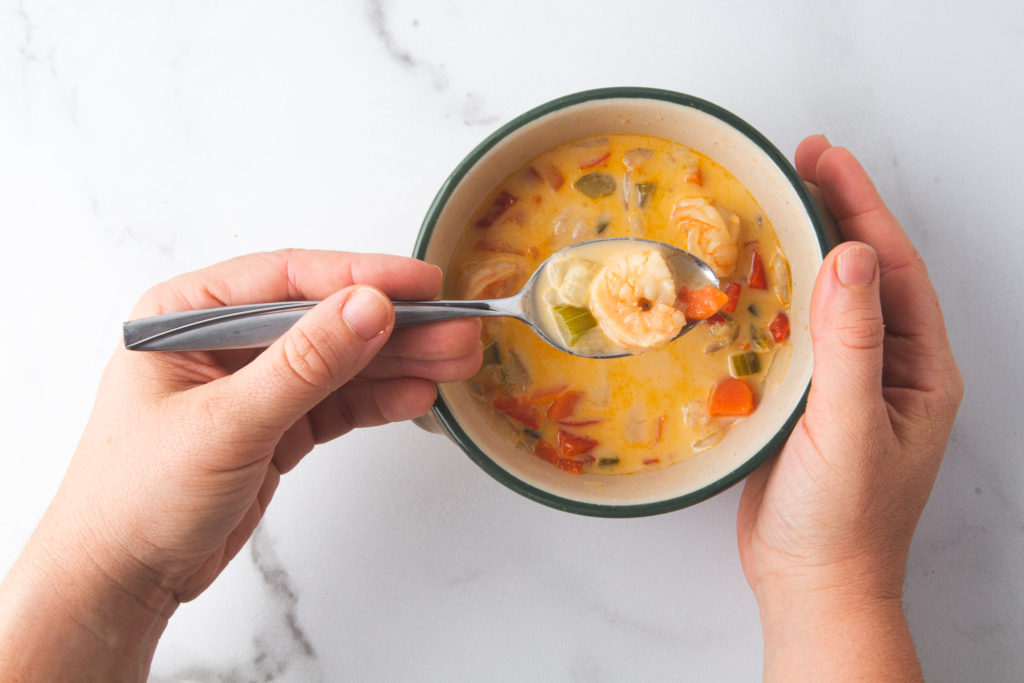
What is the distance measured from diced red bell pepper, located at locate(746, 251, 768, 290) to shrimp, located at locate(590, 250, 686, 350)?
0.35m

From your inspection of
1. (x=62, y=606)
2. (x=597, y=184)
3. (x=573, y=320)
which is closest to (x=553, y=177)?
(x=597, y=184)

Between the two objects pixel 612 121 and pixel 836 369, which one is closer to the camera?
pixel 836 369

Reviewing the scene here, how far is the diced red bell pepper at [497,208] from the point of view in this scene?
2.33m

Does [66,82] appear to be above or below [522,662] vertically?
above

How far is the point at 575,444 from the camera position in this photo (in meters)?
2.35

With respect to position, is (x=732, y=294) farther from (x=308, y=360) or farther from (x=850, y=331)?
(x=308, y=360)

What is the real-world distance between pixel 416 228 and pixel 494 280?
0.40 metres

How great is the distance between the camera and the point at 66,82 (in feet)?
8.90

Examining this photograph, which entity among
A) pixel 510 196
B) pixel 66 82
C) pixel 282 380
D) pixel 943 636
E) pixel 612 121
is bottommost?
pixel 943 636

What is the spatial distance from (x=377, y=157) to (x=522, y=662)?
1730 mm

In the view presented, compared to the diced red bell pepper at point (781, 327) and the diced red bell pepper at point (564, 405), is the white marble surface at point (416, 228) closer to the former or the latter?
the diced red bell pepper at point (564, 405)

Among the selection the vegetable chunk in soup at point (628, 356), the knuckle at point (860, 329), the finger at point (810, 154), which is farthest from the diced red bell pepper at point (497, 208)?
the knuckle at point (860, 329)

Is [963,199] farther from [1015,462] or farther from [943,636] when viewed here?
[943,636]

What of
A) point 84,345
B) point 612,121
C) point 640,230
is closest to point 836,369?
point 640,230
